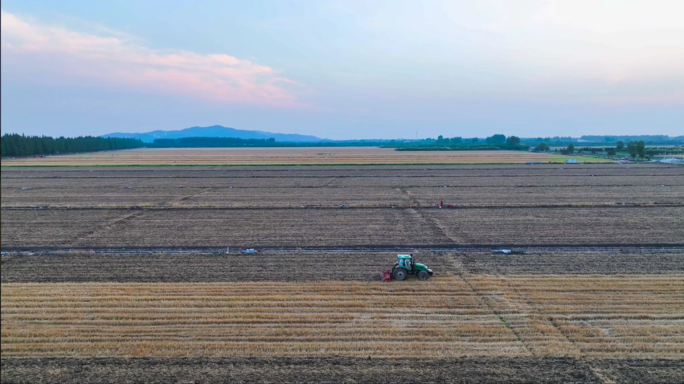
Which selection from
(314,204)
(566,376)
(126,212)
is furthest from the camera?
(314,204)

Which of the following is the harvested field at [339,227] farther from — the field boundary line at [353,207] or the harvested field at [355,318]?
the harvested field at [355,318]

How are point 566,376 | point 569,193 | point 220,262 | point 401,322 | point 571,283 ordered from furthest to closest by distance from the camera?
1. point 569,193
2. point 220,262
3. point 571,283
4. point 401,322
5. point 566,376

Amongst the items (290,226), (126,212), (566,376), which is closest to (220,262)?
(290,226)

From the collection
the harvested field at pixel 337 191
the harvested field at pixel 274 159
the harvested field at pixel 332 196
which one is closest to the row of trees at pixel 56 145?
the harvested field at pixel 274 159

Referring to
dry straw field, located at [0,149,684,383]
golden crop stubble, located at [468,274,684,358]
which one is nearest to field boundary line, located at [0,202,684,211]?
dry straw field, located at [0,149,684,383]

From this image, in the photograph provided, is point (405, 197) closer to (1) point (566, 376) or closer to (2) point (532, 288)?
(2) point (532, 288)

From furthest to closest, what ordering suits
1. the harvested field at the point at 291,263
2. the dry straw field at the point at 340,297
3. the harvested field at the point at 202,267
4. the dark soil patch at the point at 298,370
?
the harvested field at the point at 291,263 < the harvested field at the point at 202,267 < the dry straw field at the point at 340,297 < the dark soil patch at the point at 298,370
